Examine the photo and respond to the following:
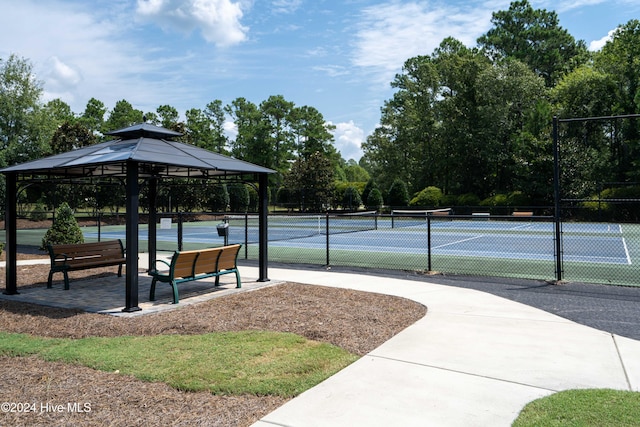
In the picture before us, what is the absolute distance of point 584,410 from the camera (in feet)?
13.8

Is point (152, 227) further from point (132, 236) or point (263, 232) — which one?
point (132, 236)

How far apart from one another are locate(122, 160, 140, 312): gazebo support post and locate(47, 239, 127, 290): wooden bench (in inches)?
94.1

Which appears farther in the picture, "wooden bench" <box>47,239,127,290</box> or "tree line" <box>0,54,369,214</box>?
"tree line" <box>0,54,369,214</box>

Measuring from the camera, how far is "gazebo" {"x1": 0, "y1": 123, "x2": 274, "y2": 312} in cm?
816

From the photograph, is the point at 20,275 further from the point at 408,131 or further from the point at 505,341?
the point at 408,131

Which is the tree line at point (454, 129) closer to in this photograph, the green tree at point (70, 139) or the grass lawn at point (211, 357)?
the green tree at point (70, 139)

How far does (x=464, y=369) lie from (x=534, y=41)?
6721cm

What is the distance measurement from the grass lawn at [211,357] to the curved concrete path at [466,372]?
0.35 m

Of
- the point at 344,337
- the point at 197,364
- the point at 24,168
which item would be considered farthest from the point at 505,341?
the point at 24,168

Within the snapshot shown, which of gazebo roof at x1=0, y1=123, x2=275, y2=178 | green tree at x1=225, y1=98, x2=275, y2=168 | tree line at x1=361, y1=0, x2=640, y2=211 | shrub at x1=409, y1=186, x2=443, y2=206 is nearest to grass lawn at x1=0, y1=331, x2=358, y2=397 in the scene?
gazebo roof at x1=0, y1=123, x2=275, y2=178

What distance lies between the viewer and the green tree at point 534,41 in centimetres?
5953

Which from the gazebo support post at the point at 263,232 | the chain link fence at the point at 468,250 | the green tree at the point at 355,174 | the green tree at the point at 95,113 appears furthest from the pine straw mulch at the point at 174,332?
the green tree at the point at 355,174

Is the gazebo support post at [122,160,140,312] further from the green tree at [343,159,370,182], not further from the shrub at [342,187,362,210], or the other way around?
the green tree at [343,159,370,182]

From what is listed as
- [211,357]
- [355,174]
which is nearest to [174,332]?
[211,357]
